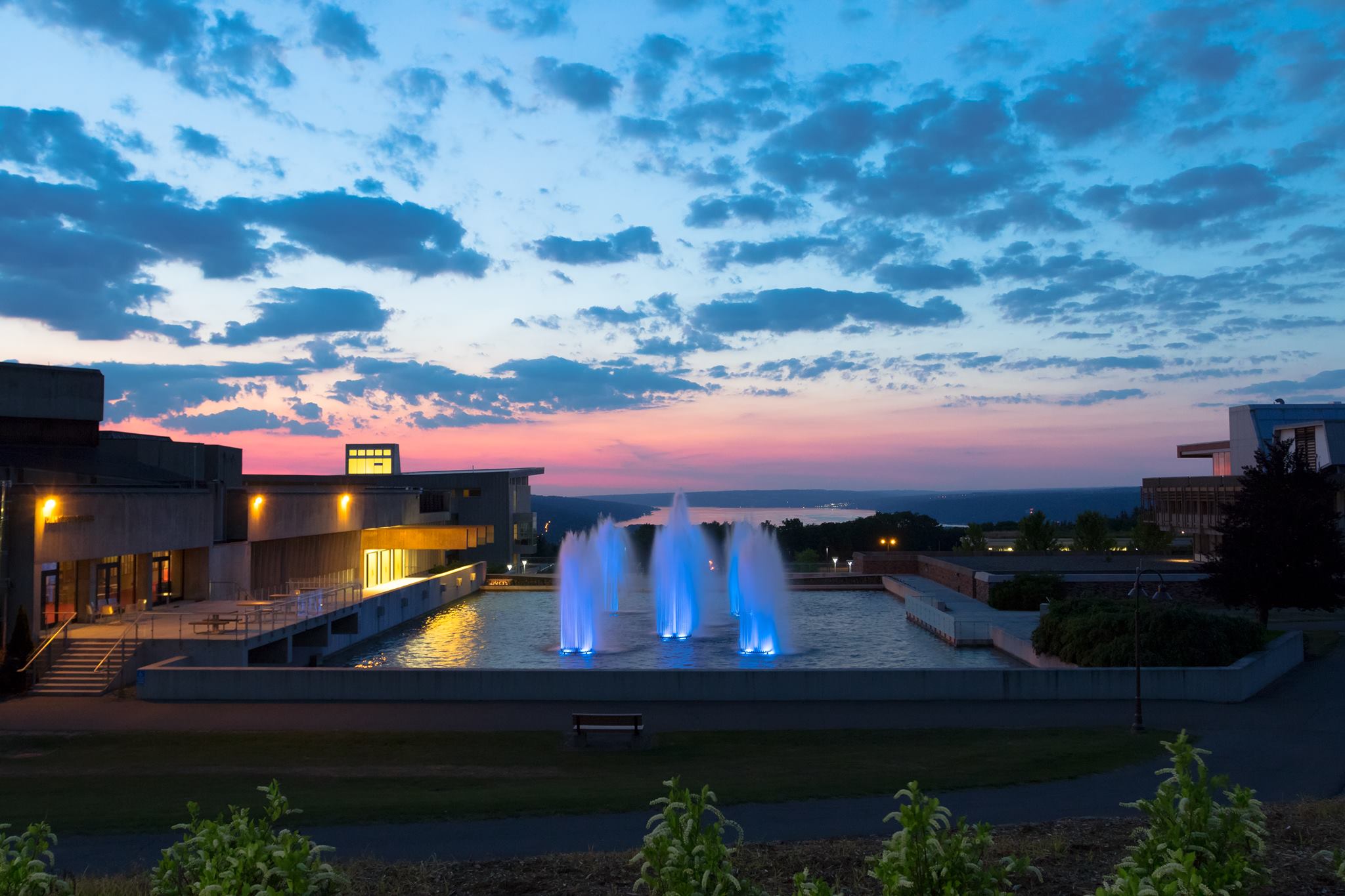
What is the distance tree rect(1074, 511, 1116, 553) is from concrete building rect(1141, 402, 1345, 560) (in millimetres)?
4636

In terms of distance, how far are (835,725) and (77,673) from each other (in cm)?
1952

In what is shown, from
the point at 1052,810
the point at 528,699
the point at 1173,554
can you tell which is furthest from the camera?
the point at 1173,554

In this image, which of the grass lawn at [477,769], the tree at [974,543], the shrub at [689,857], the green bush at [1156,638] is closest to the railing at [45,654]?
the grass lawn at [477,769]

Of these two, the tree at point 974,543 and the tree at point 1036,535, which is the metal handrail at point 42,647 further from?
the tree at point 974,543

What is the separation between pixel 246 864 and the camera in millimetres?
6711

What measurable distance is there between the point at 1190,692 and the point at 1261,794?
31.3 feet

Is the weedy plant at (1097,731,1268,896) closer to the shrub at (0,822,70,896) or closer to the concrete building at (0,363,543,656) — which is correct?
the shrub at (0,822,70,896)

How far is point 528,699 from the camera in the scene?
23.6 metres

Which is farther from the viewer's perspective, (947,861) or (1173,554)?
(1173,554)

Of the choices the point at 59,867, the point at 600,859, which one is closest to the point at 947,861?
the point at 600,859

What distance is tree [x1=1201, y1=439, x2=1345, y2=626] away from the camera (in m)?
32.4

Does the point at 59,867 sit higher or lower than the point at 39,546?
lower

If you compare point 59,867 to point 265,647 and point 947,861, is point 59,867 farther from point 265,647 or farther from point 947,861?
point 265,647

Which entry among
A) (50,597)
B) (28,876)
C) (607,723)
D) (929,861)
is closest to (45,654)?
(50,597)
